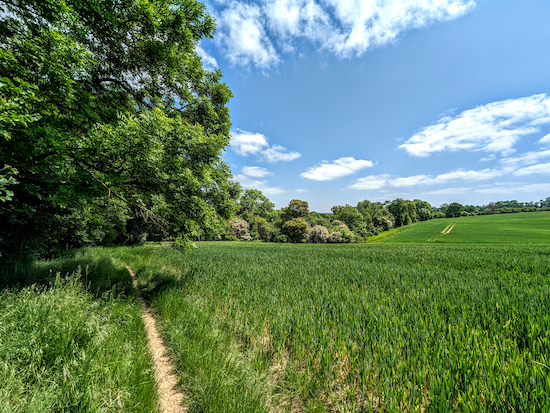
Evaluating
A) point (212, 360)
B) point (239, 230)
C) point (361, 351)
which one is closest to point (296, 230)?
point (239, 230)

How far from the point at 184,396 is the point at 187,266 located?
31.0 ft

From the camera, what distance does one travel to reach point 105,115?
6.07m

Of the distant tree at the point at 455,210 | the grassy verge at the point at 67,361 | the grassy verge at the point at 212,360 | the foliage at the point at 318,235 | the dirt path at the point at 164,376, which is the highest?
the distant tree at the point at 455,210

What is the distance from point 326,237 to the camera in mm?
44750

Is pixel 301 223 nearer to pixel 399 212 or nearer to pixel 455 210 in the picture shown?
pixel 399 212

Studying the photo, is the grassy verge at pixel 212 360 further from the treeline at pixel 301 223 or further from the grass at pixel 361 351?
the treeline at pixel 301 223

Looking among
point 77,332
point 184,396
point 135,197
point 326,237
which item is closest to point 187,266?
point 135,197

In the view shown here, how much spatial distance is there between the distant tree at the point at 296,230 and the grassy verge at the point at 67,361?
1744 inches

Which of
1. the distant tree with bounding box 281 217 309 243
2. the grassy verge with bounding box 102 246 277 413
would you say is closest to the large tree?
the grassy verge with bounding box 102 246 277 413

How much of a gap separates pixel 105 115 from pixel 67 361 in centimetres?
648

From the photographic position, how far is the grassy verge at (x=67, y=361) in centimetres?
220

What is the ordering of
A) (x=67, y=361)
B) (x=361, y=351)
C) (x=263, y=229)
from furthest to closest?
(x=263, y=229)
(x=361, y=351)
(x=67, y=361)

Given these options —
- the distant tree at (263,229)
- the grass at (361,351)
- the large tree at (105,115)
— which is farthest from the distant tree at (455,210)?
the large tree at (105,115)

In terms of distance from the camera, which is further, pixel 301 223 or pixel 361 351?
pixel 301 223
